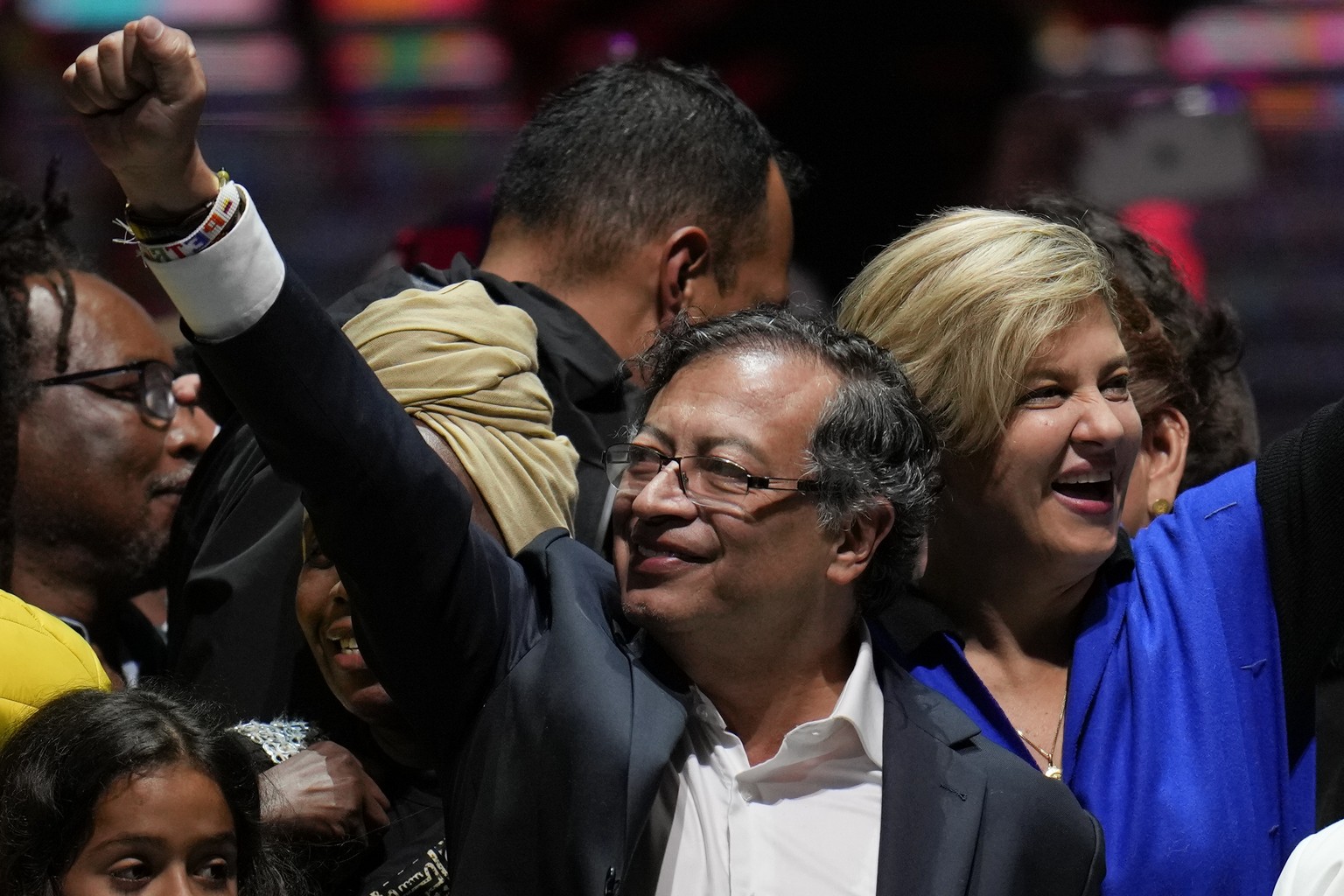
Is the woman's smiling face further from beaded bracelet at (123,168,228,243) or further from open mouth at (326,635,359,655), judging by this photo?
beaded bracelet at (123,168,228,243)

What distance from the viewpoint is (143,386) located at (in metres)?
3.21

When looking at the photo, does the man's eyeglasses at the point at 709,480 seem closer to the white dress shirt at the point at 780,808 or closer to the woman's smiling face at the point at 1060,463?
the white dress shirt at the point at 780,808

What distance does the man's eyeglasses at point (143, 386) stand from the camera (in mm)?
3148

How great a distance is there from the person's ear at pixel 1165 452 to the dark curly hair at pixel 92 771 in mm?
1476

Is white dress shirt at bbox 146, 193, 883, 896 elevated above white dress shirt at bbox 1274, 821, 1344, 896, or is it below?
below

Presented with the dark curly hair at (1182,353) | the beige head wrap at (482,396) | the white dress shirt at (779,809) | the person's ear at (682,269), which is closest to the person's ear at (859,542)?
the white dress shirt at (779,809)

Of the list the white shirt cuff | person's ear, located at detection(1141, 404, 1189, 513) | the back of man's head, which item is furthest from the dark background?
the white shirt cuff

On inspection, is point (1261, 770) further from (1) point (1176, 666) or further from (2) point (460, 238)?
(2) point (460, 238)

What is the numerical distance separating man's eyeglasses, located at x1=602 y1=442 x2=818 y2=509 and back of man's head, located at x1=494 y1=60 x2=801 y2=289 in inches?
42.3

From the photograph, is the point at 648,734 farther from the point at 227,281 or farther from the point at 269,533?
the point at 269,533

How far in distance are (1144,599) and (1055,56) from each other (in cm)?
363

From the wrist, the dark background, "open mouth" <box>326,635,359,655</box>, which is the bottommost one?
the dark background

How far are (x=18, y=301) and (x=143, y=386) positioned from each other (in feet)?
0.82

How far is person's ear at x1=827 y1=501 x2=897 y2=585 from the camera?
221 cm
